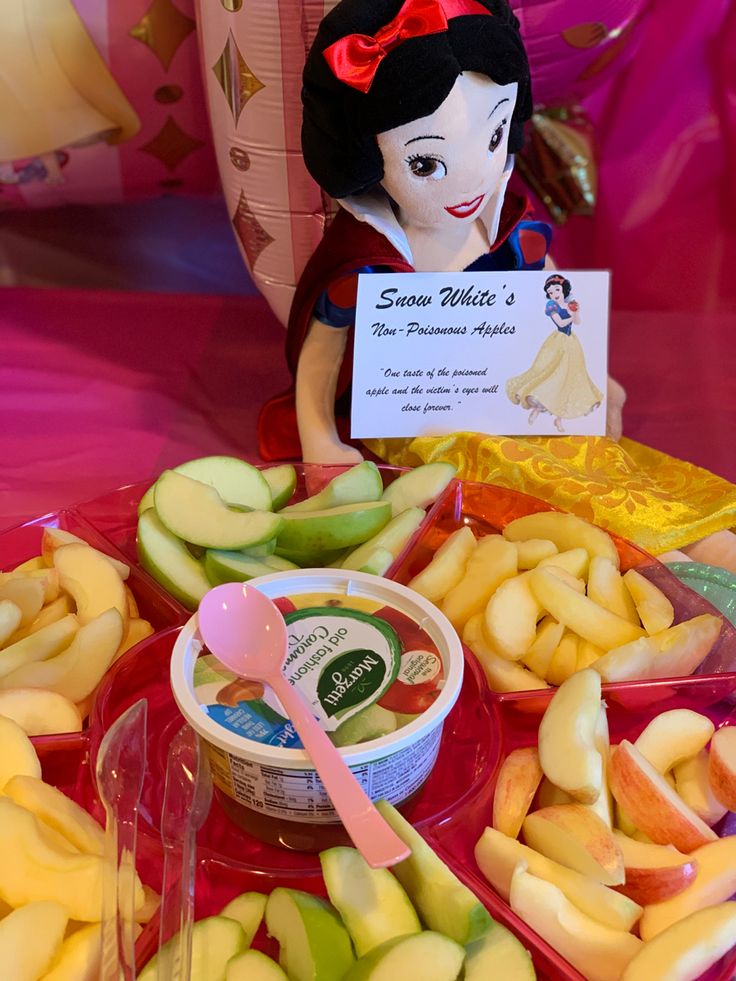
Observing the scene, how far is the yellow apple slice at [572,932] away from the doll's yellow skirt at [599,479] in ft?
1.41

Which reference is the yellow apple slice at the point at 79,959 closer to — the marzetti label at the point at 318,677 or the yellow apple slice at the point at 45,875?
the yellow apple slice at the point at 45,875

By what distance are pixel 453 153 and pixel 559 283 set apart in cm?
20

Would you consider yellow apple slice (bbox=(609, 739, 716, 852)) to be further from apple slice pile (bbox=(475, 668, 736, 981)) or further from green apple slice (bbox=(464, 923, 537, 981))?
green apple slice (bbox=(464, 923, 537, 981))

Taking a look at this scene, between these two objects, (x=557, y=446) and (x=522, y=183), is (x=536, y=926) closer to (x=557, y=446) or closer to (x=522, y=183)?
(x=557, y=446)

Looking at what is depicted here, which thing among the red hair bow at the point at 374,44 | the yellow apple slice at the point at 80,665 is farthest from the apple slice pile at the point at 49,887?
the red hair bow at the point at 374,44

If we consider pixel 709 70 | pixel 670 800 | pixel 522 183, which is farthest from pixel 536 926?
pixel 709 70

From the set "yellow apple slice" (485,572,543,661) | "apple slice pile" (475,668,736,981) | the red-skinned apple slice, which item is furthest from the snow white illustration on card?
the red-skinned apple slice

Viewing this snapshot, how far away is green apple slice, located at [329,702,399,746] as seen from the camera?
2.11ft

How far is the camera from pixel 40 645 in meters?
0.77

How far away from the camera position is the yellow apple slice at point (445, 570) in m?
0.83

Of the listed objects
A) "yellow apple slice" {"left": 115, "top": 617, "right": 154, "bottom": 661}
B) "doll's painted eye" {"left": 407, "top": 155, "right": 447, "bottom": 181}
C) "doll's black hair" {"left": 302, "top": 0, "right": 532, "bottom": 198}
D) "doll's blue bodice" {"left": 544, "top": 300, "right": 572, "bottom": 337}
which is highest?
"doll's black hair" {"left": 302, "top": 0, "right": 532, "bottom": 198}

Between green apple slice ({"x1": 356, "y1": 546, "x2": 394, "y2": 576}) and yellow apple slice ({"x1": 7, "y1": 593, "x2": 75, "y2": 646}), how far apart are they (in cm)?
25

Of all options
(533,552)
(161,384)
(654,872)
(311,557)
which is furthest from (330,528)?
(161,384)

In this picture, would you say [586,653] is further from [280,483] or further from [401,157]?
[401,157]
